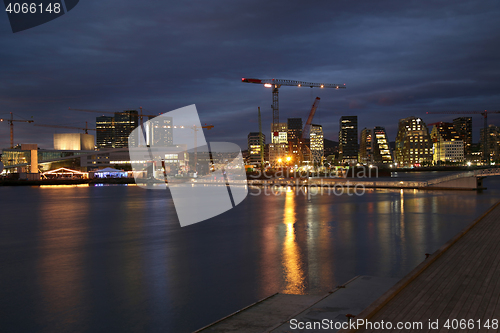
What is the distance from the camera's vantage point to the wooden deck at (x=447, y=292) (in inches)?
195

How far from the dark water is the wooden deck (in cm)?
126

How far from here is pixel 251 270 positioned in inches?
362

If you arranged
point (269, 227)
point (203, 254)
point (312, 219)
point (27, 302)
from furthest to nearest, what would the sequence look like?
point (312, 219)
point (269, 227)
point (203, 254)
point (27, 302)

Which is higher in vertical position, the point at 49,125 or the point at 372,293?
the point at 49,125

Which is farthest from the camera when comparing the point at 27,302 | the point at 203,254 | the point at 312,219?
the point at 312,219

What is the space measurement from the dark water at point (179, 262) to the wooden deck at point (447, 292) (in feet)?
4.14

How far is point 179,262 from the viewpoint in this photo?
33.3ft

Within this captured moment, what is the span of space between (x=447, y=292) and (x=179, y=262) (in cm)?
664

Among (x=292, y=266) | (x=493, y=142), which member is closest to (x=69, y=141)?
(x=292, y=266)

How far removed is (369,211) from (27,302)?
694 inches

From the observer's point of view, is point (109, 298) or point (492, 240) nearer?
point (109, 298)

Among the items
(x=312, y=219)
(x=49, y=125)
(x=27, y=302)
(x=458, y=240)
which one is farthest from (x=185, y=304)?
(x=49, y=125)

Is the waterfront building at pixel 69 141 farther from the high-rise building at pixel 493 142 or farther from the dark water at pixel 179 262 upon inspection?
the high-rise building at pixel 493 142

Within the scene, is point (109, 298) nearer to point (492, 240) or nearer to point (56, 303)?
point (56, 303)
